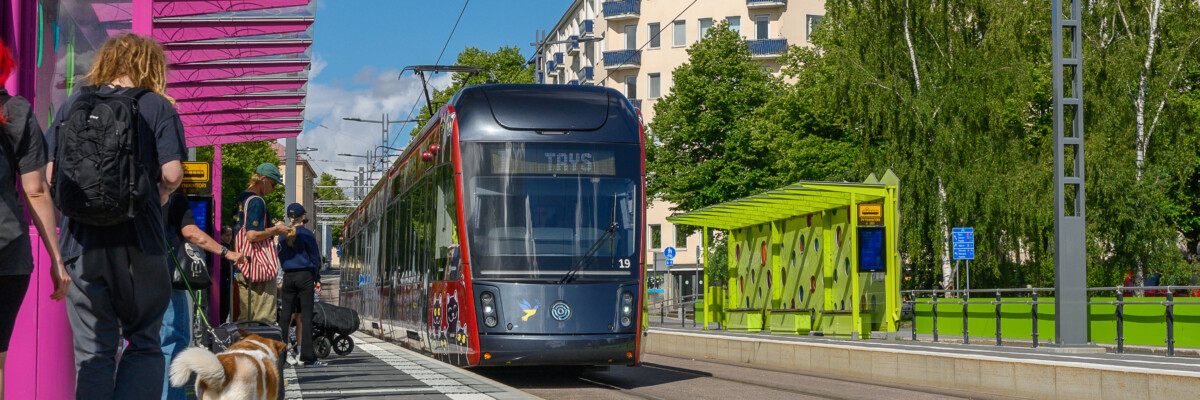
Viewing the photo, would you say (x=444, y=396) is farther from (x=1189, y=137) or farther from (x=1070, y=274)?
Answer: (x=1189, y=137)

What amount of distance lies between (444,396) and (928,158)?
32.1 meters

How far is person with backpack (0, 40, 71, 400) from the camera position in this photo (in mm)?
4355

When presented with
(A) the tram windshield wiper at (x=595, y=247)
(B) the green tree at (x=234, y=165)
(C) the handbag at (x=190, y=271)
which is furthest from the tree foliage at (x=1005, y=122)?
(C) the handbag at (x=190, y=271)

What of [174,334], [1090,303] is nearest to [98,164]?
[174,334]

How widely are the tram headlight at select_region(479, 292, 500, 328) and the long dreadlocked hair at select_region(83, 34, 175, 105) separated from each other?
23.1 ft

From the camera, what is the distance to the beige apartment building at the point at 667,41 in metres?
71.0

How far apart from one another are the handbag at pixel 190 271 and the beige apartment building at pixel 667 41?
→ 61.4m

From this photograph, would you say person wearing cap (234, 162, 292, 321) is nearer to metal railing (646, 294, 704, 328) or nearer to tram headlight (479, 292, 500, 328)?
tram headlight (479, 292, 500, 328)

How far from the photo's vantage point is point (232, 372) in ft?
18.0

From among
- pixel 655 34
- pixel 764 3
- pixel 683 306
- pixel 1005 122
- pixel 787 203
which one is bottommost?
pixel 683 306

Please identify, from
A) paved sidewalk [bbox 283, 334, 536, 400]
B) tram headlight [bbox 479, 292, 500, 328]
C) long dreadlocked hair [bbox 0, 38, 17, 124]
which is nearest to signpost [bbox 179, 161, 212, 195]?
paved sidewalk [bbox 283, 334, 536, 400]

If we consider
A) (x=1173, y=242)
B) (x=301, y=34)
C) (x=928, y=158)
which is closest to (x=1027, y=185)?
(x=928, y=158)

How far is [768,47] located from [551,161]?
5804cm

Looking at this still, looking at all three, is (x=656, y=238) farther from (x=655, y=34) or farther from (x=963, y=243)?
(x=963, y=243)
